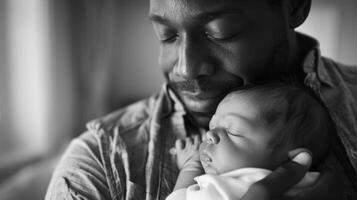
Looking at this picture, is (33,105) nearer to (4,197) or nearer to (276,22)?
(4,197)

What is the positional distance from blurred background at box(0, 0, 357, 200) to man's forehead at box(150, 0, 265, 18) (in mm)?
1656

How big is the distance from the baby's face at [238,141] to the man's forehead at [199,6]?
0.21 metres

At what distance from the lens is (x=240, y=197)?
37.4 inches

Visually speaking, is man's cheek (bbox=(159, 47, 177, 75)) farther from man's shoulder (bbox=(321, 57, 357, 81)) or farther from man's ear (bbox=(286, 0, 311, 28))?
man's shoulder (bbox=(321, 57, 357, 81))

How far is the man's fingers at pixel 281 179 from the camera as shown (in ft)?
2.91

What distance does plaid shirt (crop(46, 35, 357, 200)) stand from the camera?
119 cm

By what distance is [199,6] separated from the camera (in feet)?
3.61

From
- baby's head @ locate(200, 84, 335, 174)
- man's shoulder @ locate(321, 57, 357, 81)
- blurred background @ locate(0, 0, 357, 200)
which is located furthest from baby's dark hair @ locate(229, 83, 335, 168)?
blurred background @ locate(0, 0, 357, 200)

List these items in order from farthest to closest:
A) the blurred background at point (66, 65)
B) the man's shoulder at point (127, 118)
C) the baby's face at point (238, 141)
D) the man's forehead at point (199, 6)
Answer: the blurred background at point (66, 65) → the man's shoulder at point (127, 118) → the man's forehead at point (199, 6) → the baby's face at point (238, 141)

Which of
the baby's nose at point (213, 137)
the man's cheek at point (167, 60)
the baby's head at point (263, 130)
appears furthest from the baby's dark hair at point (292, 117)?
the man's cheek at point (167, 60)

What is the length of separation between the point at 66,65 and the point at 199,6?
7.71ft

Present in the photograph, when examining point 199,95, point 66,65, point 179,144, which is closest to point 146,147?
point 179,144

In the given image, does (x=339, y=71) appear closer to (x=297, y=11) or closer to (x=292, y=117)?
(x=297, y=11)

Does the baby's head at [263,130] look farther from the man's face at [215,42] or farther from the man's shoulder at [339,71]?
the man's shoulder at [339,71]
